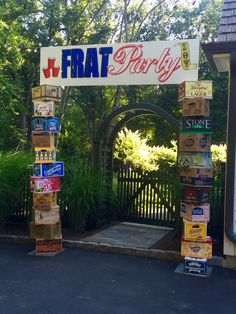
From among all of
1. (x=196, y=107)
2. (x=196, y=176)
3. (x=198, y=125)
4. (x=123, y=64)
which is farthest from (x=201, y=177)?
(x=123, y=64)

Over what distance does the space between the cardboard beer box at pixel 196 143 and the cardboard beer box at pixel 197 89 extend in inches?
22.7

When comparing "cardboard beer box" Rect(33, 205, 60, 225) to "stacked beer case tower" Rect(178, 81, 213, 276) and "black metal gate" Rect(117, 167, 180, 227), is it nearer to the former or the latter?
"stacked beer case tower" Rect(178, 81, 213, 276)

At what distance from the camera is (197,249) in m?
5.45

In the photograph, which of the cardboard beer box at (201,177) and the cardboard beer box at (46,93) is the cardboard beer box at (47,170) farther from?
the cardboard beer box at (201,177)

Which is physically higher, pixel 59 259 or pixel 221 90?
pixel 221 90

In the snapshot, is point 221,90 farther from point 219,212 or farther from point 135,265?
point 135,265

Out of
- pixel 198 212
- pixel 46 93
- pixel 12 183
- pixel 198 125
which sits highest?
pixel 46 93

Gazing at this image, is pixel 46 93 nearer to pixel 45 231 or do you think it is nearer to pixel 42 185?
pixel 42 185

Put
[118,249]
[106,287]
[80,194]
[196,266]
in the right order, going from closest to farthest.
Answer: [106,287]
[196,266]
[118,249]
[80,194]

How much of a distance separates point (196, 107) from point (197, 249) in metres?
2.04

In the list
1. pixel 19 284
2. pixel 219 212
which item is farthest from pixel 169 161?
pixel 19 284

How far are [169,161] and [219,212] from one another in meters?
8.32

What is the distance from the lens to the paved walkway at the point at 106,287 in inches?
166

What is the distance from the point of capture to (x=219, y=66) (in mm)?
6254
